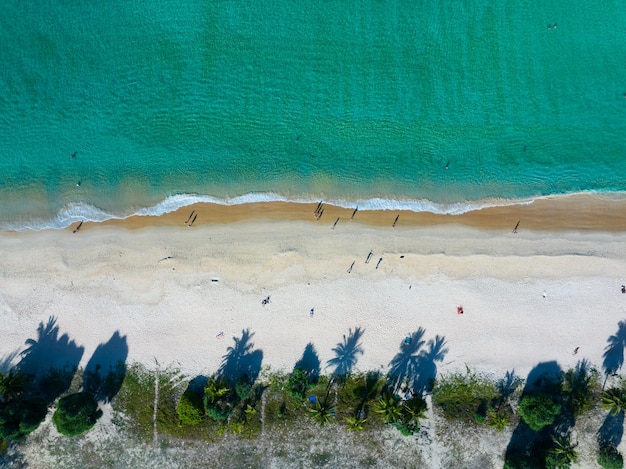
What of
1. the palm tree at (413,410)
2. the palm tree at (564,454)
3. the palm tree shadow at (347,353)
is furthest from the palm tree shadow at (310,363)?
the palm tree at (564,454)

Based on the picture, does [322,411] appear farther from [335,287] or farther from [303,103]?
[303,103]

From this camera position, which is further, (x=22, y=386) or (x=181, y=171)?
(x=181, y=171)

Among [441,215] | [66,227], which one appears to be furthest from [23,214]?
[441,215]

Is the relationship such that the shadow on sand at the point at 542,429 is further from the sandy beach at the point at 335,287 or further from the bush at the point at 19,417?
the bush at the point at 19,417

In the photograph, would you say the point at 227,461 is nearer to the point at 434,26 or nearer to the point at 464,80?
the point at 464,80

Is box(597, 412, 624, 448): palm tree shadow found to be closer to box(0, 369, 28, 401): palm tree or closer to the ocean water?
the ocean water
